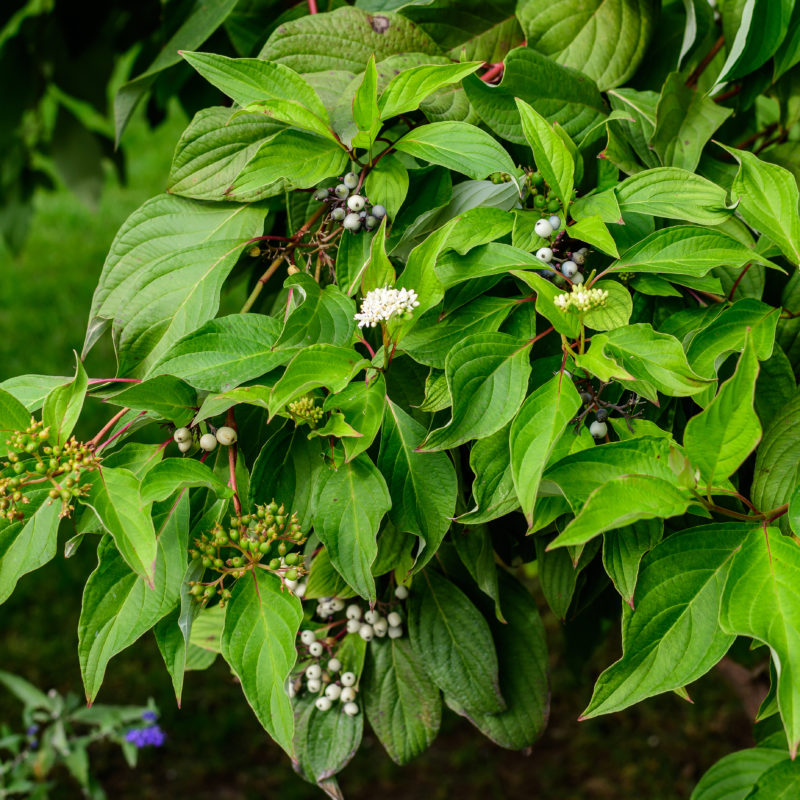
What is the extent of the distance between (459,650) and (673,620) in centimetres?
40

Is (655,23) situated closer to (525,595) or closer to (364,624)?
(525,595)

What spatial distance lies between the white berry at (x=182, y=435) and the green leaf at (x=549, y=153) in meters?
0.47

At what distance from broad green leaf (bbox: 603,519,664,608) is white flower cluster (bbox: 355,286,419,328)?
0.29 meters

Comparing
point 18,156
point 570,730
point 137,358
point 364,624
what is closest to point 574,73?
point 137,358

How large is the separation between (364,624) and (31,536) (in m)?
0.47

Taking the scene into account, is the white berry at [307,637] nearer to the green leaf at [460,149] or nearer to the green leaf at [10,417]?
the green leaf at [10,417]

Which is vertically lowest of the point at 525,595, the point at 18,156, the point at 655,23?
the point at 525,595

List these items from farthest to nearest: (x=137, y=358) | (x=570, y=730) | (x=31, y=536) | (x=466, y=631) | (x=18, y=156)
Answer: (x=570, y=730)
(x=18, y=156)
(x=466, y=631)
(x=137, y=358)
(x=31, y=536)

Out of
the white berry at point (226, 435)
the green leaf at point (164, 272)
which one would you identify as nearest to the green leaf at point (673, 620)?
the white berry at point (226, 435)

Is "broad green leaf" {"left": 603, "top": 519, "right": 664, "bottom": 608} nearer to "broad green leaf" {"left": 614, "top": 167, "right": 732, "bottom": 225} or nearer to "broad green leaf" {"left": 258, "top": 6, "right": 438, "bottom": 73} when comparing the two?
"broad green leaf" {"left": 614, "top": 167, "right": 732, "bottom": 225}

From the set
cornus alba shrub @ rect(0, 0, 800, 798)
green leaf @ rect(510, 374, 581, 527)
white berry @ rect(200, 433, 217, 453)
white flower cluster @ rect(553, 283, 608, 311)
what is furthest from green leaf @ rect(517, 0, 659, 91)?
white berry @ rect(200, 433, 217, 453)

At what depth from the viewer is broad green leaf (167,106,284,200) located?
3.27ft

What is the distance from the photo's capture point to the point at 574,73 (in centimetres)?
103

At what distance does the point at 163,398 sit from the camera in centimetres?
86
